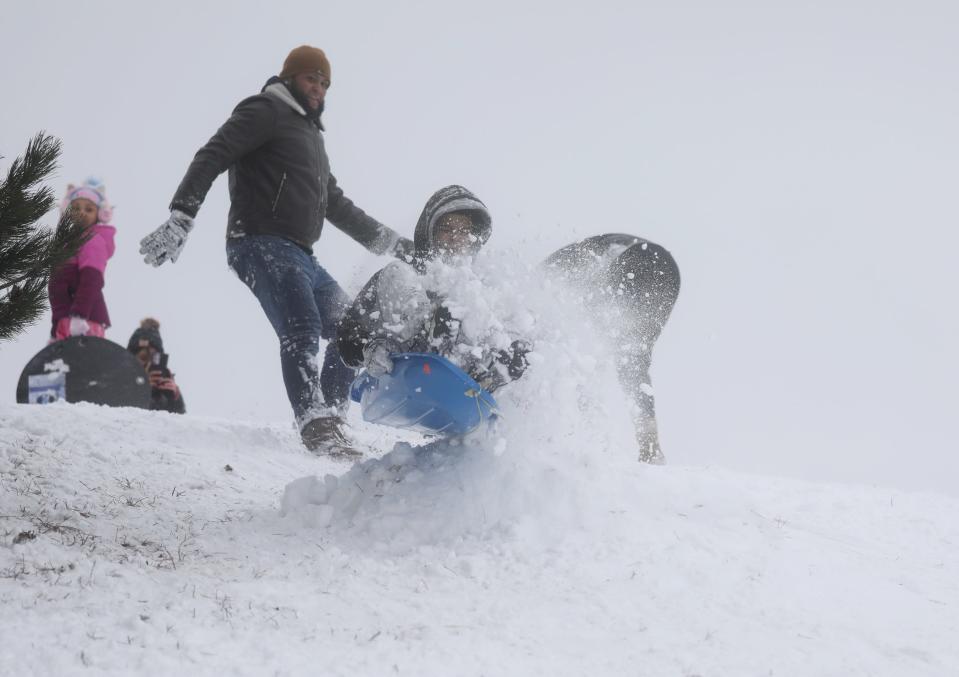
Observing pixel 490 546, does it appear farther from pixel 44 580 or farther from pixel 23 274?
pixel 23 274

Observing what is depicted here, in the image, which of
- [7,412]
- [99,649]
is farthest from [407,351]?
[7,412]

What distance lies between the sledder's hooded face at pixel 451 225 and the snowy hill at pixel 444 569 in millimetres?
920

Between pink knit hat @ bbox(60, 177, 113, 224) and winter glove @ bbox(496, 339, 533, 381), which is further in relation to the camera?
pink knit hat @ bbox(60, 177, 113, 224)

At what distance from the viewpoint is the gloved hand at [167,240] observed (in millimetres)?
3135

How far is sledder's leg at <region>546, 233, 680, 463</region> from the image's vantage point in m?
4.12

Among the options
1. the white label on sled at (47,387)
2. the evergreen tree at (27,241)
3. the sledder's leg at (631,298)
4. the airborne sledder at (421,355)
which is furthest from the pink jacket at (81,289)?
the sledder's leg at (631,298)

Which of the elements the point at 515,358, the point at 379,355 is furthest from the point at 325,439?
the point at 515,358

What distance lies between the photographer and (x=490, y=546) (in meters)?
2.28

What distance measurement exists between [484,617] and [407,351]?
3.68 ft

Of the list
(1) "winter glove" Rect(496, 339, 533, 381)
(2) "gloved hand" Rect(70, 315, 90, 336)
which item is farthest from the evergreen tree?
(2) "gloved hand" Rect(70, 315, 90, 336)

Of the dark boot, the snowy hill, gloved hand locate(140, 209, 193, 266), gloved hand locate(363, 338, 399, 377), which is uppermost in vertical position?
gloved hand locate(140, 209, 193, 266)

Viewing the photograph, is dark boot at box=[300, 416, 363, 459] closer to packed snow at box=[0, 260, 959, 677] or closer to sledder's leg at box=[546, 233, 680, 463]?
packed snow at box=[0, 260, 959, 677]

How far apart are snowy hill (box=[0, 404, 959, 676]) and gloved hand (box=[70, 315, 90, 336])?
2097mm

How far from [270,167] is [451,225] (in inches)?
44.1
